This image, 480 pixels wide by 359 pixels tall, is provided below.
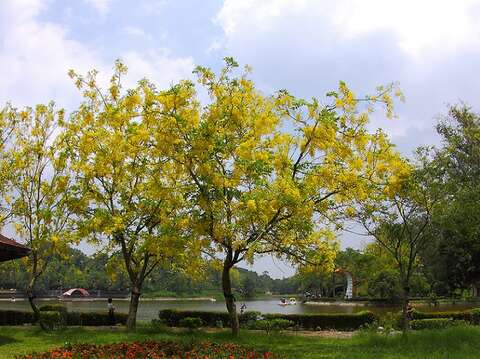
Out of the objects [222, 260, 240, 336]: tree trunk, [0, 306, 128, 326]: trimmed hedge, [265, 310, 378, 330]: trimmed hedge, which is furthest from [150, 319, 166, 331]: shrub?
[265, 310, 378, 330]: trimmed hedge

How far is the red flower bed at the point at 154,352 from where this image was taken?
8000mm

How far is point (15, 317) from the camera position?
19.1 meters

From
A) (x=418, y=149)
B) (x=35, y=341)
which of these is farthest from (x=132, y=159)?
(x=418, y=149)

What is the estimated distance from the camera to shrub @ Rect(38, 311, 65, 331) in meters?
16.4

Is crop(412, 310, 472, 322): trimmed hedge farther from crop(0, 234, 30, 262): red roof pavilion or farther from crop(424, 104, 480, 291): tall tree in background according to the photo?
crop(0, 234, 30, 262): red roof pavilion

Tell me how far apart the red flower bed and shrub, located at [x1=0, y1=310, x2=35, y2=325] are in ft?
37.0

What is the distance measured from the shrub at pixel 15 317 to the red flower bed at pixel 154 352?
37.0 feet

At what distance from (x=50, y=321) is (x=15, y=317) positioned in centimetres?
343

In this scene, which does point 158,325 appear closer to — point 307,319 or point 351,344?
point 307,319

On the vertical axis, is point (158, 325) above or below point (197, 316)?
below

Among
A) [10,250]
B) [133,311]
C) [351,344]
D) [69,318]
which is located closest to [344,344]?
[351,344]

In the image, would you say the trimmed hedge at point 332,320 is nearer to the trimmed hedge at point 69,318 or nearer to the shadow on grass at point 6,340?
the trimmed hedge at point 69,318

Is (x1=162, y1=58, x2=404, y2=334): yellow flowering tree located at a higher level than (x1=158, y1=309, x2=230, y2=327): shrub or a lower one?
higher

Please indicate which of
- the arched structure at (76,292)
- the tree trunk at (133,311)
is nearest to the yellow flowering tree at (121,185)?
the tree trunk at (133,311)
